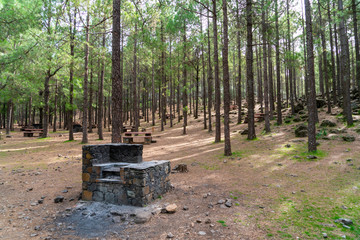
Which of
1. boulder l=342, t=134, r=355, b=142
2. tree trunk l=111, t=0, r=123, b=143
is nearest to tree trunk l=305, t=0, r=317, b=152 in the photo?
boulder l=342, t=134, r=355, b=142

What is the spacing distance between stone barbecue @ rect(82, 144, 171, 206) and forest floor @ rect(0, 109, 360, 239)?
41 centimetres

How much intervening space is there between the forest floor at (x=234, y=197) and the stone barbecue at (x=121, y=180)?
1.34 ft

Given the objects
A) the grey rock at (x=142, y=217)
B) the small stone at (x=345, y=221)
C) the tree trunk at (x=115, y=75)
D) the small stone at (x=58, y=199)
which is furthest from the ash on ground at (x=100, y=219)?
the small stone at (x=345, y=221)

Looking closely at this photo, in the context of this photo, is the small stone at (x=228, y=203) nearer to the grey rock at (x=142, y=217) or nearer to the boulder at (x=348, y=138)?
the grey rock at (x=142, y=217)

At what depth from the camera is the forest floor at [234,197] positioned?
3.59 metres

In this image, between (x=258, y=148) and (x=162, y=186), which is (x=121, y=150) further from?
(x=258, y=148)

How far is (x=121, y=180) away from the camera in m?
4.89

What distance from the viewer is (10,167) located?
8531 mm

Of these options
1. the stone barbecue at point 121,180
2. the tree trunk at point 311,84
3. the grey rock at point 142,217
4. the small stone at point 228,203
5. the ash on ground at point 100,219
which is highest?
the tree trunk at point 311,84

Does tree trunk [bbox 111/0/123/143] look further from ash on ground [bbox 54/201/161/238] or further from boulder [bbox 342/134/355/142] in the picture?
boulder [bbox 342/134/355/142]

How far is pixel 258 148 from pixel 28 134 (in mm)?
23174

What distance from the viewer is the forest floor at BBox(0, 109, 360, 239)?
3594 millimetres

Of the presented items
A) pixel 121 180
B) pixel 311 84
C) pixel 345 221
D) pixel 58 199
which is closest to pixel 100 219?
pixel 121 180

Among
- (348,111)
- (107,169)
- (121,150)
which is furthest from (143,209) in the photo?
(348,111)
